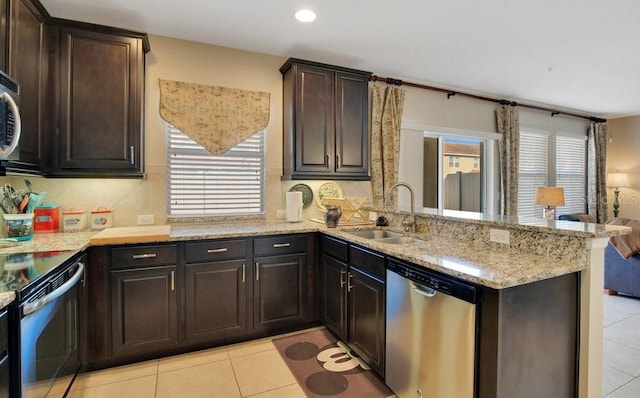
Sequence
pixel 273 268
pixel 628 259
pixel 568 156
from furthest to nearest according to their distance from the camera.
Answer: pixel 568 156, pixel 628 259, pixel 273 268

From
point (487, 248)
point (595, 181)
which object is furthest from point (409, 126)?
point (595, 181)

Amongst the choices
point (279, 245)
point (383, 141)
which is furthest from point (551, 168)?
point (279, 245)

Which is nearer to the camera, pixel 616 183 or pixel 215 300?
pixel 215 300

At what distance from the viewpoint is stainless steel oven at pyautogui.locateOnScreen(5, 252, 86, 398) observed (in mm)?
1407

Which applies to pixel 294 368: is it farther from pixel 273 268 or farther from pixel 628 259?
pixel 628 259

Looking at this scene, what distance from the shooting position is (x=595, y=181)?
244 inches

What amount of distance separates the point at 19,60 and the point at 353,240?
2.58m

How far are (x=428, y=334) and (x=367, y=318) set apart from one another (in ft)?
2.07

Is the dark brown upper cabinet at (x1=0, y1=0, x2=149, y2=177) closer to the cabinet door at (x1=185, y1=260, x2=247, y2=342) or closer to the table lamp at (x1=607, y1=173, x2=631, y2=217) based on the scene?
the cabinet door at (x1=185, y1=260, x2=247, y2=342)

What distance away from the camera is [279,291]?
296 cm

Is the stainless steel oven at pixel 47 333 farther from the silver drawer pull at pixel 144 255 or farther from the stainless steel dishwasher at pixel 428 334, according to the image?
the stainless steel dishwasher at pixel 428 334

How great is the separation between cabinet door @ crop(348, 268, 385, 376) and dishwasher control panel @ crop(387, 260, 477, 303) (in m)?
0.23

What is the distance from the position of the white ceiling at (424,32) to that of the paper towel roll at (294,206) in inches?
59.4

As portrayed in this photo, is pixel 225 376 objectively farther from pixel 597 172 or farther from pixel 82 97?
pixel 597 172
